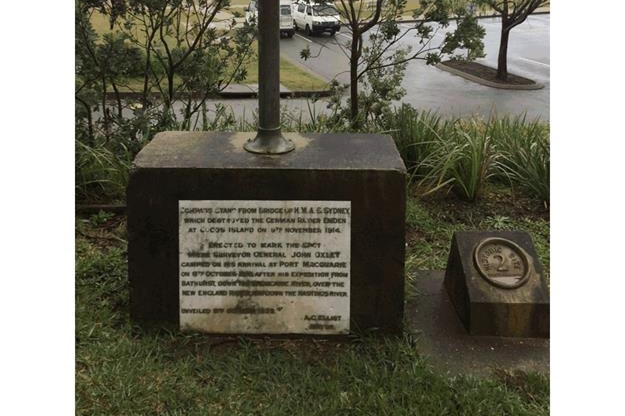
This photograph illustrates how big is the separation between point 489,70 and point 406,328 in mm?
16481

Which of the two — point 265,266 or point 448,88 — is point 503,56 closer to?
point 448,88

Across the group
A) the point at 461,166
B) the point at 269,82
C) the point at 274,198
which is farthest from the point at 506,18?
the point at 274,198

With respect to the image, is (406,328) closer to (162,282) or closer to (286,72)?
(162,282)

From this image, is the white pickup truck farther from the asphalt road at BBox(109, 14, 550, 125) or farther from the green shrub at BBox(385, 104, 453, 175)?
the green shrub at BBox(385, 104, 453, 175)

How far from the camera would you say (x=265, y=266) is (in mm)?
3730

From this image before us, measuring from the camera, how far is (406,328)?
3.93 metres

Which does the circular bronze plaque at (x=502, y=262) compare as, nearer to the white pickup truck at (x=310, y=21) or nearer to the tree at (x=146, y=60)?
the tree at (x=146, y=60)

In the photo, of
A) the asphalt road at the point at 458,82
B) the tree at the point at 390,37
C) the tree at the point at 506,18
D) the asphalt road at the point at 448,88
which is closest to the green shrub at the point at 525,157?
the tree at the point at 390,37

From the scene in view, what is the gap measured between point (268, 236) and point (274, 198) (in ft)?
0.67

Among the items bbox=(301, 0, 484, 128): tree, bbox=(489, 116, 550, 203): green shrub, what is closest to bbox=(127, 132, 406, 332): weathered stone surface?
bbox=(489, 116, 550, 203): green shrub

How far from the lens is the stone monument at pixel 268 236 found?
12.0 ft

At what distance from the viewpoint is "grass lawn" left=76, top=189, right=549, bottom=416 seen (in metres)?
3.23

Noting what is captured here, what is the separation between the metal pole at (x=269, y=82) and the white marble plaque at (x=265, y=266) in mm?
406

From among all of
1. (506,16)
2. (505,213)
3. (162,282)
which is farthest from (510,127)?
(506,16)
